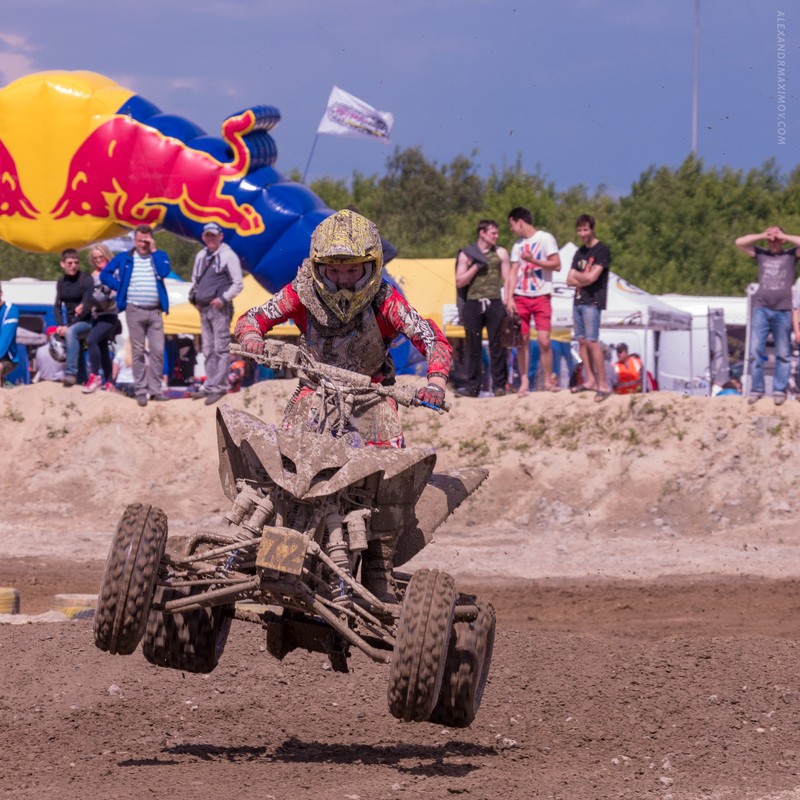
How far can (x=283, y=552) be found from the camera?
532cm

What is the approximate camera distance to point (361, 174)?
228ft

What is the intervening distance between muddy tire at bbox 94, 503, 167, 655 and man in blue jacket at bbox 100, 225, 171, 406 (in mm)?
9426

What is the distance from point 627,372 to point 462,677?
13.9m

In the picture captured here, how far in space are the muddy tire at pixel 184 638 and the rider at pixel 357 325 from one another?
0.80m

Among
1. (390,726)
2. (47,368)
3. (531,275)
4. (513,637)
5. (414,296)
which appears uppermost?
(414,296)

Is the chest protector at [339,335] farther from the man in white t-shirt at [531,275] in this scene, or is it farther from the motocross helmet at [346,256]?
the man in white t-shirt at [531,275]

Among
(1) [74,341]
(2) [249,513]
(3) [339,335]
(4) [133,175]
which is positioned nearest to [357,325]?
(3) [339,335]

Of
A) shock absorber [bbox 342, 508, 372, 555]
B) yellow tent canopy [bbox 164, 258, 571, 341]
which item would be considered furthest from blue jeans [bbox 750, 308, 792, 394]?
yellow tent canopy [bbox 164, 258, 571, 341]

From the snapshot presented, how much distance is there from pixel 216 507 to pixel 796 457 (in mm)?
6620

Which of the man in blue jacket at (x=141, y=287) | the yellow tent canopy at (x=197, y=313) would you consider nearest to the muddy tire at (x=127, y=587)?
the man in blue jacket at (x=141, y=287)

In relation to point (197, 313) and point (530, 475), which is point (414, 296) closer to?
point (197, 313)

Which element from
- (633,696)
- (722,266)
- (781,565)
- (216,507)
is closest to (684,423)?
(781,565)

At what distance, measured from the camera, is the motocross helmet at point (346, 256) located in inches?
239

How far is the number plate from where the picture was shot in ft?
17.3
